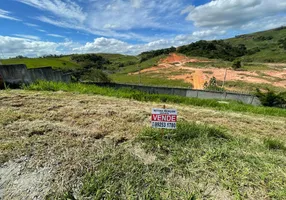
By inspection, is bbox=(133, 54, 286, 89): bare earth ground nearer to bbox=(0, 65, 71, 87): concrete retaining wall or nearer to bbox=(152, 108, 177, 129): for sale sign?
bbox=(0, 65, 71, 87): concrete retaining wall

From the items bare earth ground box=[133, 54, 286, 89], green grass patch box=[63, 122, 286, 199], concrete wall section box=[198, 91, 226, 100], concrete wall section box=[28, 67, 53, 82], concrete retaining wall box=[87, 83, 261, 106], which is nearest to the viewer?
green grass patch box=[63, 122, 286, 199]

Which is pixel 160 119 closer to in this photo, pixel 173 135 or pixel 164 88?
pixel 173 135

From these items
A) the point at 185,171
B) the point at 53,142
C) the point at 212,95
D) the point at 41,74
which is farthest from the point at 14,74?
the point at 212,95

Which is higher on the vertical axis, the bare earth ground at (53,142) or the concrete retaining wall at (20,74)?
the concrete retaining wall at (20,74)

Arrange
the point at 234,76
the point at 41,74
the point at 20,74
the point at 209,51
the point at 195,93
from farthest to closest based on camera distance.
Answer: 1. the point at 209,51
2. the point at 234,76
3. the point at 195,93
4. the point at 41,74
5. the point at 20,74

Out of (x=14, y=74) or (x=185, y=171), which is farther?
(x=14, y=74)

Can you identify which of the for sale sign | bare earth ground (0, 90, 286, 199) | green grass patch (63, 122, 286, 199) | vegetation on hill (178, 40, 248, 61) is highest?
vegetation on hill (178, 40, 248, 61)

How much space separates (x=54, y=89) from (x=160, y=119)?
607 cm

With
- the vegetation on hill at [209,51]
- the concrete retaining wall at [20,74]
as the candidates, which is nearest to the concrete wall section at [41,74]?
the concrete retaining wall at [20,74]

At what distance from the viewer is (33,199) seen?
1695 mm

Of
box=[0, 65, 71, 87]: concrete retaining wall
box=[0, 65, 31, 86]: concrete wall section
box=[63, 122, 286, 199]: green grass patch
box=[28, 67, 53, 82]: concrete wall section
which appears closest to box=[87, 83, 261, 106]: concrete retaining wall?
box=[28, 67, 53, 82]: concrete wall section

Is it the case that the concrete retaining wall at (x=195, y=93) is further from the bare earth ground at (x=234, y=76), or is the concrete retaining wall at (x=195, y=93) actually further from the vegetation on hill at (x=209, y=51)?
the vegetation on hill at (x=209, y=51)

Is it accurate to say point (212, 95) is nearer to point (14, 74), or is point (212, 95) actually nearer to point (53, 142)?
point (14, 74)

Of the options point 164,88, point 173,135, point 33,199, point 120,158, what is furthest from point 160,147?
point 164,88
